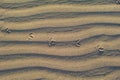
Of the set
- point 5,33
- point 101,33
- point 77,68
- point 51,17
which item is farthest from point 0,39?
point 101,33

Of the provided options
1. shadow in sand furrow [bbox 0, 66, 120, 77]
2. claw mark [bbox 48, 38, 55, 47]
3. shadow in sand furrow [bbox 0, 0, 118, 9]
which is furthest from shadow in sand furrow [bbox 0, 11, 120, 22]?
shadow in sand furrow [bbox 0, 66, 120, 77]

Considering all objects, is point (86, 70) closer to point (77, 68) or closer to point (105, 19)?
point (77, 68)

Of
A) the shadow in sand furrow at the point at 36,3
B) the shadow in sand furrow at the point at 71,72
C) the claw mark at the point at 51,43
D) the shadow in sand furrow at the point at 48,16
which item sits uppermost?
the shadow in sand furrow at the point at 36,3

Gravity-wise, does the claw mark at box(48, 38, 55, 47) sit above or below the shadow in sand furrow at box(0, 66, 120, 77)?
above

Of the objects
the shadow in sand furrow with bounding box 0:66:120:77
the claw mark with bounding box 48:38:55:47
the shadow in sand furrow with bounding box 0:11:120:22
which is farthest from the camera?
the shadow in sand furrow with bounding box 0:11:120:22

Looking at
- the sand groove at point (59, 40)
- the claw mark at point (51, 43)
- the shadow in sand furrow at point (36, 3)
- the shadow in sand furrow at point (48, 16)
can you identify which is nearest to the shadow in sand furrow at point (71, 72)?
the sand groove at point (59, 40)

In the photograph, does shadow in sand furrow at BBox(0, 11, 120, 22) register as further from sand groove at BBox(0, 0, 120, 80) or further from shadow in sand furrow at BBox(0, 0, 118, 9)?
shadow in sand furrow at BBox(0, 0, 118, 9)

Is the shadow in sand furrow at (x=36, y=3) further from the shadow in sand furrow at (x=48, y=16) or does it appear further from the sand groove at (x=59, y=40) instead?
the shadow in sand furrow at (x=48, y=16)

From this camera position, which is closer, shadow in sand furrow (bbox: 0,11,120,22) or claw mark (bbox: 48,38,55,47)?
claw mark (bbox: 48,38,55,47)

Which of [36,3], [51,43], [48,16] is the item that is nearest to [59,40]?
[51,43]

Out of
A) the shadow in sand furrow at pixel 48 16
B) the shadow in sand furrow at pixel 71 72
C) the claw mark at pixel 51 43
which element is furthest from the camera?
the shadow in sand furrow at pixel 48 16

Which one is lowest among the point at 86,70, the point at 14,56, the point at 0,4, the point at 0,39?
the point at 86,70
